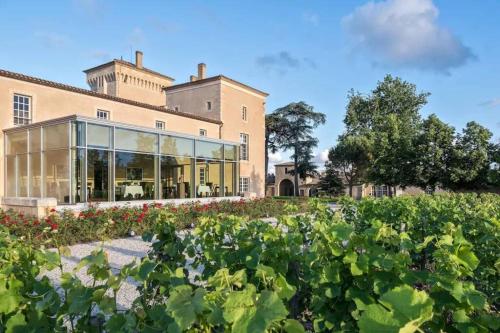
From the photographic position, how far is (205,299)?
4.09 feet

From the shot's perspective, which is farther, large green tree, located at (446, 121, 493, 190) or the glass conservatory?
large green tree, located at (446, 121, 493, 190)

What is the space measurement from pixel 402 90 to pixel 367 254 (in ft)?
141

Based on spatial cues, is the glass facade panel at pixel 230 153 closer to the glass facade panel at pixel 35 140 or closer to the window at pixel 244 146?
the window at pixel 244 146

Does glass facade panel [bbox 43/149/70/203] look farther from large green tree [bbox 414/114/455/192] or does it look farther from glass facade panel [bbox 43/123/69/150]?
large green tree [bbox 414/114/455/192]

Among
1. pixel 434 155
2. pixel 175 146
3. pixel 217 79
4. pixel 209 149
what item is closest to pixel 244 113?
pixel 217 79

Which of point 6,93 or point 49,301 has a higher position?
point 6,93

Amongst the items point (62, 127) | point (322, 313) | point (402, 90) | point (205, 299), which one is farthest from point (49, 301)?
point (402, 90)

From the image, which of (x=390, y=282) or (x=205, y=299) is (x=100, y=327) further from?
(x=390, y=282)

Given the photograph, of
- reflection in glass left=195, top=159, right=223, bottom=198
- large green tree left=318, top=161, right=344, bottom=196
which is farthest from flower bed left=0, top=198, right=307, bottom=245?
large green tree left=318, top=161, right=344, bottom=196

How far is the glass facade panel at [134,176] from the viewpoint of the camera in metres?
15.8

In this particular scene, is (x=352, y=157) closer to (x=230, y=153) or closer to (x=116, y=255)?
(x=230, y=153)

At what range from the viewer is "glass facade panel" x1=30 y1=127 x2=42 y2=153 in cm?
1593

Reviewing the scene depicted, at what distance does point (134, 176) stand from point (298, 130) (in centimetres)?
3325

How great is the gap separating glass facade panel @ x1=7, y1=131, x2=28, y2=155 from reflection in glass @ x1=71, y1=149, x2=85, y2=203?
3.92m
